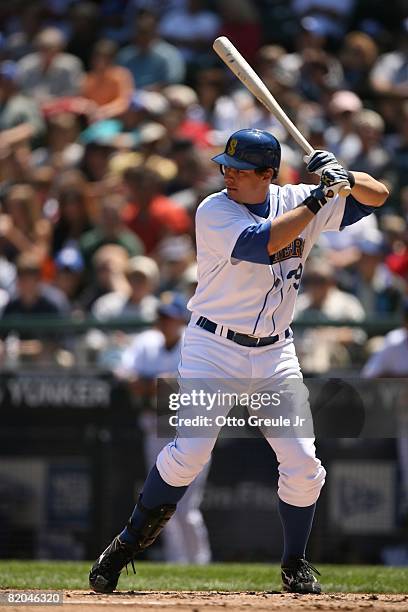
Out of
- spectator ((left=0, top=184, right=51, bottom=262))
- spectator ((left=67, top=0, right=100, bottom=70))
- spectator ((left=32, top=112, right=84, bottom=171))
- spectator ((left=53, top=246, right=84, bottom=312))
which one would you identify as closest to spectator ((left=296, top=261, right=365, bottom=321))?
spectator ((left=53, top=246, right=84, bottom=312))

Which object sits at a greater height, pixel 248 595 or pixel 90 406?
pixel 248 595

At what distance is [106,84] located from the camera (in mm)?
12609

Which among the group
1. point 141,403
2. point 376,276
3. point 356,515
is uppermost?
point 376,276

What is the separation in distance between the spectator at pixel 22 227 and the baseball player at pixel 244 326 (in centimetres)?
538

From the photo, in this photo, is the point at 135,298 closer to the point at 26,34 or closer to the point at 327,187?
the point at 327,187

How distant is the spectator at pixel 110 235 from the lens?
33.9ft

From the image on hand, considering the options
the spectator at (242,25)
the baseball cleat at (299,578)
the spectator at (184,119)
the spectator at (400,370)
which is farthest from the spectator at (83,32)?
the baseball cleat at (299,578)

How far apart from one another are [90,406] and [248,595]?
152 inches

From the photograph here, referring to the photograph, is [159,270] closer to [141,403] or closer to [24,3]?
[141,403]

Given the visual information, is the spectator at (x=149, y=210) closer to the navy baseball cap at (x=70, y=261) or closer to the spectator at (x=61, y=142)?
the navy baseball cap at (x=70, y=261)

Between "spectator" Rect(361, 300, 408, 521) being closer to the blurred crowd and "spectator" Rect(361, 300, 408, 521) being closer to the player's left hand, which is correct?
the blurred crowd

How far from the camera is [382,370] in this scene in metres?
8.77

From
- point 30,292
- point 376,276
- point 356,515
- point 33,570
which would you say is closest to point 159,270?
point 30,292

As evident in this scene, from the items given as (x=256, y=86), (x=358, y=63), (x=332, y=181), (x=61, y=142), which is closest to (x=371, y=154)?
(x=358, y=63)
